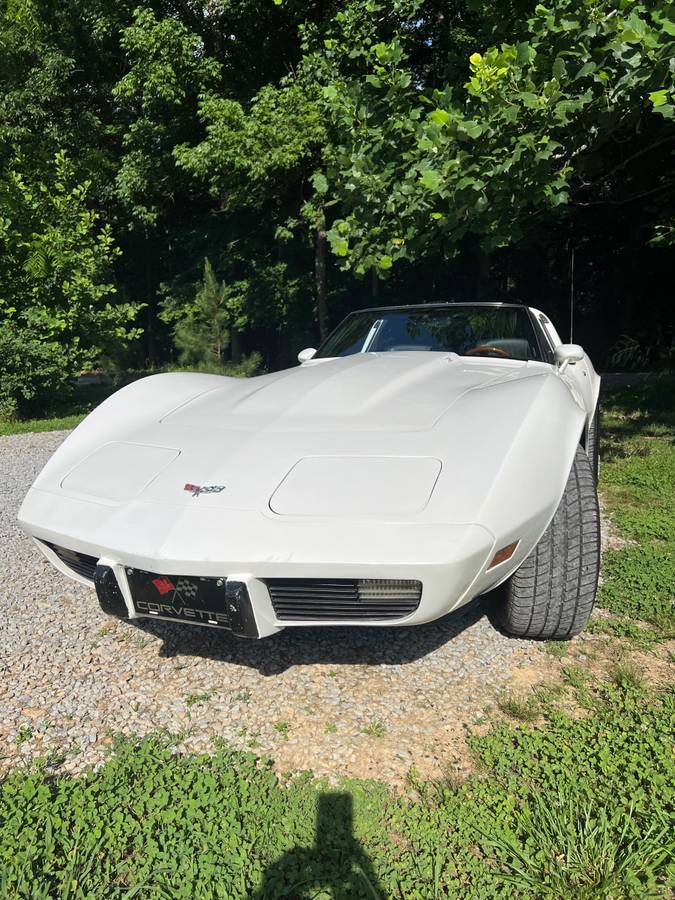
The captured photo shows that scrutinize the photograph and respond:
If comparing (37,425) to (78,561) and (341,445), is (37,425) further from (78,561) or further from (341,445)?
(341,445)

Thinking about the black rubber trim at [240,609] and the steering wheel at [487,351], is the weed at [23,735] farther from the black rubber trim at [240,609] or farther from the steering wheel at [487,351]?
the steering wheel at [487,351]

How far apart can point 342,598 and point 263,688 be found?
0.62 meters

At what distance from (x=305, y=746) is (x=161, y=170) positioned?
48.6 feet

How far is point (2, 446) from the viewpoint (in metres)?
7.15

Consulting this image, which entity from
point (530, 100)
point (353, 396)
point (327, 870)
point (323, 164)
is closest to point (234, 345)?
point (323, 164)

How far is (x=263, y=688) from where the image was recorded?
2248 millimetres

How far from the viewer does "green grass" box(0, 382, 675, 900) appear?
4.76 feet

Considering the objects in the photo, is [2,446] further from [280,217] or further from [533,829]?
[280,217]

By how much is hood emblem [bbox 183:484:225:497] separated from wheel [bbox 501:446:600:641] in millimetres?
1088

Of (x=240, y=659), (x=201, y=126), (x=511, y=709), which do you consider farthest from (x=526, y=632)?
(x=201, y=126)

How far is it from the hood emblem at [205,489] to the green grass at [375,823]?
29.9 inches

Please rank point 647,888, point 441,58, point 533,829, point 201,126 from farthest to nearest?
point 201,126 < point 441,58 < point 533,829 < point 647,888

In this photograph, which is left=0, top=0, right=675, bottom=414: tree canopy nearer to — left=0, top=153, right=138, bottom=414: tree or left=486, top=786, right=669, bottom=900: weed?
left=0, top=153, right=138, bottom=414: tree

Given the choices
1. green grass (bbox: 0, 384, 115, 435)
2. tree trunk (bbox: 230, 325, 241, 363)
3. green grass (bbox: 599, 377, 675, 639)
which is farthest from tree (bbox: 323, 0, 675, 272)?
tree trunk (bbox: 230, 325, 241, 363)
